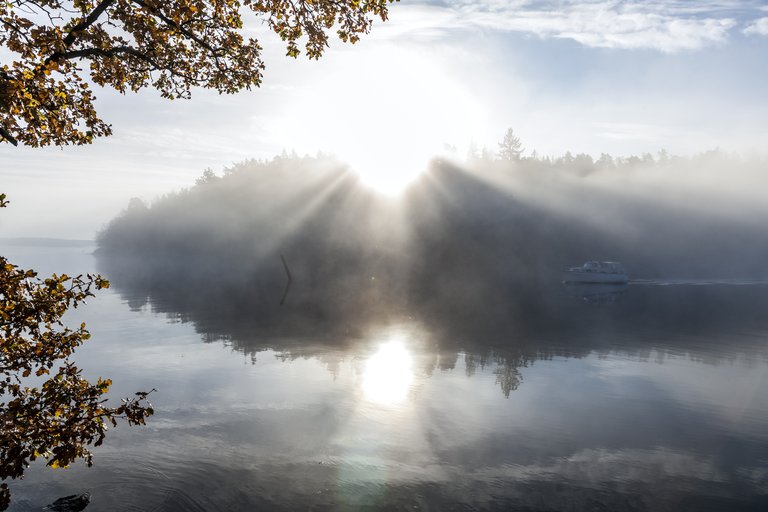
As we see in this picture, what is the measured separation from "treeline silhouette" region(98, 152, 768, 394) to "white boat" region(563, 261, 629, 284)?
388 cm

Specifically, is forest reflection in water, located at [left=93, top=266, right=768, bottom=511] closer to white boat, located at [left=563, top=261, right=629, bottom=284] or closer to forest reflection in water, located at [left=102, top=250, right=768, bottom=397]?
forest reflection in water, located at [left=102, top=250, right=768, bottom=397]

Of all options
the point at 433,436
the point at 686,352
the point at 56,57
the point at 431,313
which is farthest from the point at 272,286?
the point at 56,57

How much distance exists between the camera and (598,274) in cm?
10450

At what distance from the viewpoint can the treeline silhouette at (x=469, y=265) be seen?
1959 inches

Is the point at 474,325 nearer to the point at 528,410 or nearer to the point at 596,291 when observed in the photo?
the point at 528,410

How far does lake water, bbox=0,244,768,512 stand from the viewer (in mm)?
16797

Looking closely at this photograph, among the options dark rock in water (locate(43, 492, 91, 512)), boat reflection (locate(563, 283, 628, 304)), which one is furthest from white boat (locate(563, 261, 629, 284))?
dark rock in water (locate(43, 492, 91, 512))

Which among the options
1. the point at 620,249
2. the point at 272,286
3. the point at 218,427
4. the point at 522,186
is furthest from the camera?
the point at 522,186

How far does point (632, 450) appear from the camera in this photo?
2050 centimetres

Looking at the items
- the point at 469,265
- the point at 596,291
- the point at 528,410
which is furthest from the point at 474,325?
the point at 469,265

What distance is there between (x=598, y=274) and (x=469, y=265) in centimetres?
3264

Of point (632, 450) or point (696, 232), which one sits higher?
point (696, 232)

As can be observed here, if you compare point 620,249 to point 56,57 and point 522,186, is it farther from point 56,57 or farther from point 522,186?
point 56,57

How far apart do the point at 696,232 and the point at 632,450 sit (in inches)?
6645
